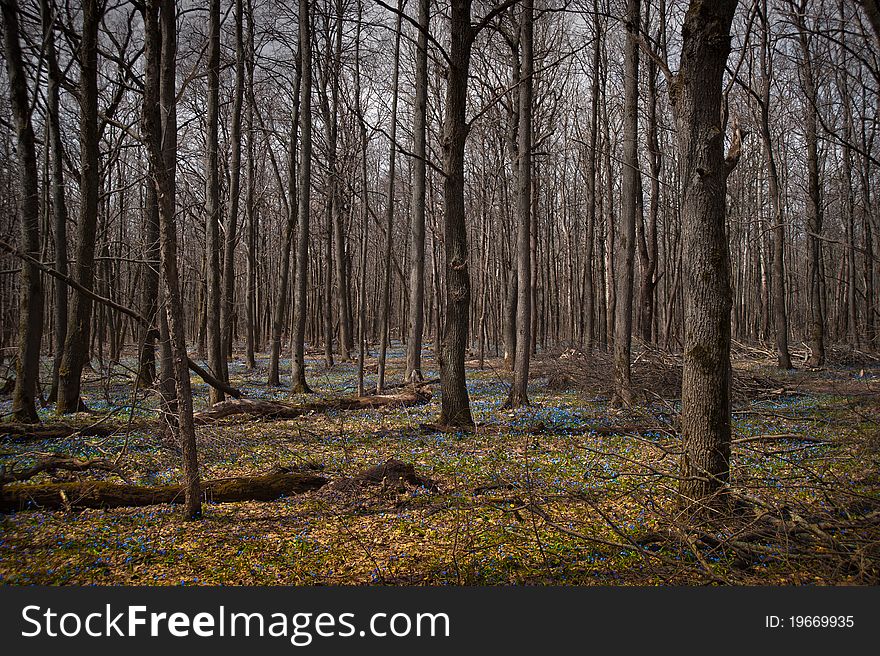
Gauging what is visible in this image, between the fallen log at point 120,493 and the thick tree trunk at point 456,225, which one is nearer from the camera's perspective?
the fallen log at point 120,493

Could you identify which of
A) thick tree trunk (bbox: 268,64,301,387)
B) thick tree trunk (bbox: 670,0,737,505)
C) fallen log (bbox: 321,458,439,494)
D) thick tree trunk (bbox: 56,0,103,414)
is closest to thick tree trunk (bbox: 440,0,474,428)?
fallen log (bbox: 321,458,439,494)

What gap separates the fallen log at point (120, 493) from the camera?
16.4ft

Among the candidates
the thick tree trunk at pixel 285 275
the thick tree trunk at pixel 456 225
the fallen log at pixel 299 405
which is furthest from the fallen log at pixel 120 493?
the thick tree trunk at pixel 285 275

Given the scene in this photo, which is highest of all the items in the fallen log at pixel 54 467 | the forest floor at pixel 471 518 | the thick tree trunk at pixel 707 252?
the thick tree trunk at pixel 707 252

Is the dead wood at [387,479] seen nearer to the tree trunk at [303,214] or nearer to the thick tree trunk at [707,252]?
the thick tree trunk at [707,252]

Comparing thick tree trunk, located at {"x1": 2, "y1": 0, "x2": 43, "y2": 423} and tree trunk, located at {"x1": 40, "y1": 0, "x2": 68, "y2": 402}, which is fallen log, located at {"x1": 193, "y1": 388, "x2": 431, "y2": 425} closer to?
thick tree trunk, located at {"x1": 2, "y1": 0, "x2": 43, "y2": 423}

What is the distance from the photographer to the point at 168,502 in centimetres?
524

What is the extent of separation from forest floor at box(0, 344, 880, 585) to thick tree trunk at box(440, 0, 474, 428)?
0.72 m

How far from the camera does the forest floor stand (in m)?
3.50

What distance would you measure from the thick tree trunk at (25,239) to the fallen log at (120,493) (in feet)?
13.6

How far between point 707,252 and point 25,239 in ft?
32.2

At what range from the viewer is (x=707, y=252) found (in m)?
3.93

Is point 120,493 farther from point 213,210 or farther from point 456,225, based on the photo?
point 213,210

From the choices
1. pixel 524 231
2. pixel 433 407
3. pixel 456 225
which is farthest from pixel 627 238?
pixel 433 407
